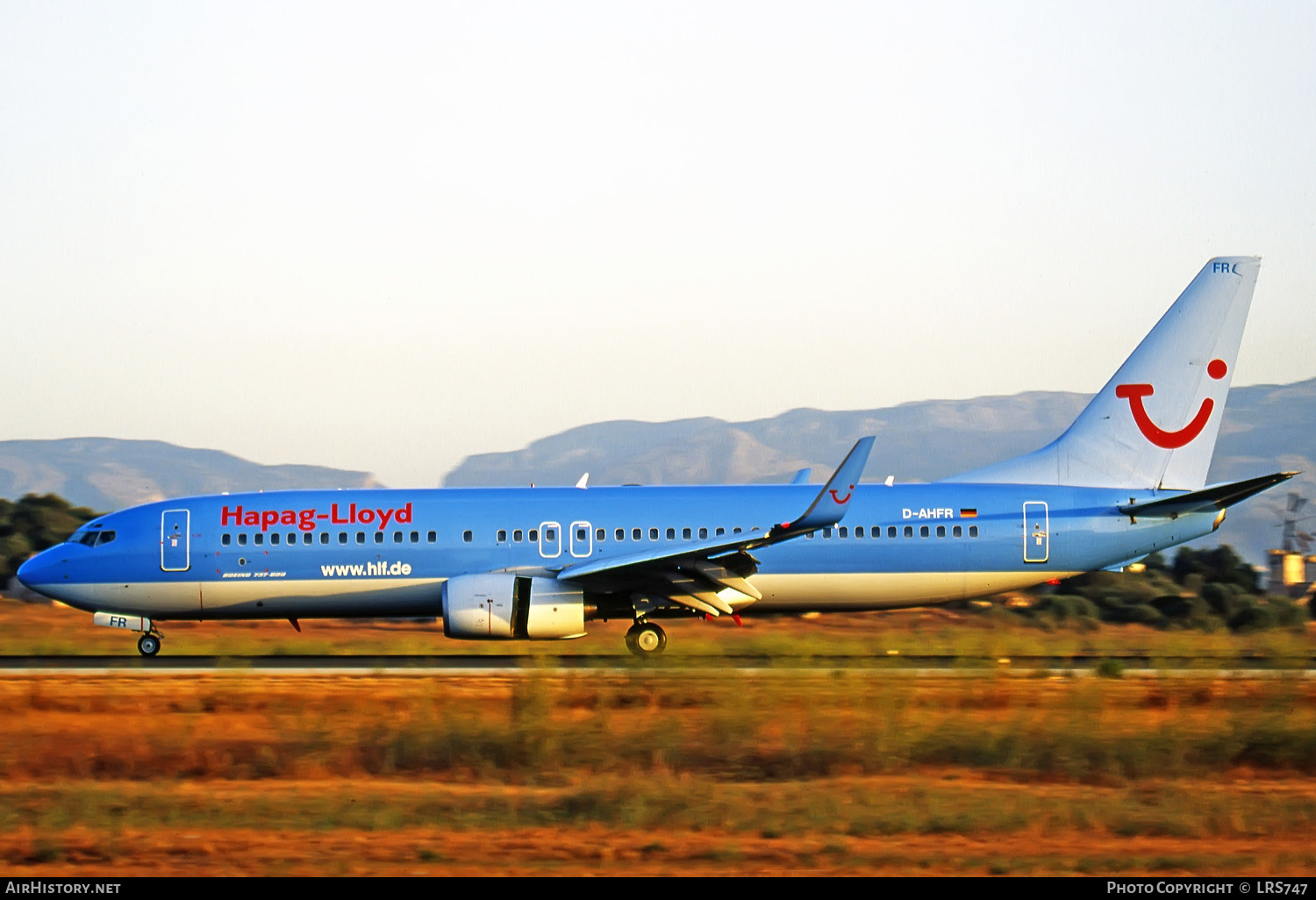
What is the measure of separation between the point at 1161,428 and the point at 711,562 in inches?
370

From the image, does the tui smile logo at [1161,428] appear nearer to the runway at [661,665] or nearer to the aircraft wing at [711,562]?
the runway at [661,665]

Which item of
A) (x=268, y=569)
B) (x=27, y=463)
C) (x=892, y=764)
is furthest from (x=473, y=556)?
(x=27, y=463)

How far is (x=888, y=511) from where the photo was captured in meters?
25.5

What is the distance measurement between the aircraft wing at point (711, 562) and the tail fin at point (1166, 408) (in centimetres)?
497

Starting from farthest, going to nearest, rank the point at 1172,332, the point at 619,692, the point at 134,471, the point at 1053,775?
the point at 134,471
the point at 1172,332
the point at 619,692
the point at 1053,775

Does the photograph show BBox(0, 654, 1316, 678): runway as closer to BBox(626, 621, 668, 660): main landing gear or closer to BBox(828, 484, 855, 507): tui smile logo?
BBox(626, 621, 668, 660): main landing gear

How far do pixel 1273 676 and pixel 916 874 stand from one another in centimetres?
853

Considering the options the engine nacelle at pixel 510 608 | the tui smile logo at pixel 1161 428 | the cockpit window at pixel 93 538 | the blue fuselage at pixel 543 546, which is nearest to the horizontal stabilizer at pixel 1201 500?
the blue fuselage at pixel 543 546

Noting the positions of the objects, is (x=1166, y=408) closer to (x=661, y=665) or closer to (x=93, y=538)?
(x=661, y=665)

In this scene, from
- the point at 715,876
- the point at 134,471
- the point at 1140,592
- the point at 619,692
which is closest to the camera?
the point at 715,876

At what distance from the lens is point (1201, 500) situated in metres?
25.0

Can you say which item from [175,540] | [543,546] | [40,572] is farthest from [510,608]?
[40,572]

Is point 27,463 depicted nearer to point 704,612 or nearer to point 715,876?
point 704,612

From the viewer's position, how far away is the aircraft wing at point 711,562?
22.7 m
